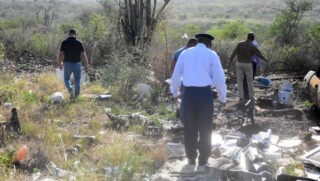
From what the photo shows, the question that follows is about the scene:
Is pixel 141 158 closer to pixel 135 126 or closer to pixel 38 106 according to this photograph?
pixel 135 126

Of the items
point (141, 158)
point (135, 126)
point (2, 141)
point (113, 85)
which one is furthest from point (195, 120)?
point (113, 85)

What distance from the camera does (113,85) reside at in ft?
40.0

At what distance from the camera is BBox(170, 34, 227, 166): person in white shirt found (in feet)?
20.5

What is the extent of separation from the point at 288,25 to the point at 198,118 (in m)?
13.9

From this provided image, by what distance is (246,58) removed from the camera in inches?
425

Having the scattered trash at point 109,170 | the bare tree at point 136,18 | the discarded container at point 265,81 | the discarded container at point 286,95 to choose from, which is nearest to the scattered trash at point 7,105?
the scattered trash at point 109,170

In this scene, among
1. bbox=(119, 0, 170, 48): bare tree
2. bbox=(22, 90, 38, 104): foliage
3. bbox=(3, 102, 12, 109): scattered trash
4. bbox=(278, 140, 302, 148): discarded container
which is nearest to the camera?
bbox=(278, 140, 302, 148): discarded container

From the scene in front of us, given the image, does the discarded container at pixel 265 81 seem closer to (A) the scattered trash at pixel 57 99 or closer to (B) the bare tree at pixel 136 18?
(B) the bare tree at pixel 136 18

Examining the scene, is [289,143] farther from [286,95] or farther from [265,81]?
[265,81]

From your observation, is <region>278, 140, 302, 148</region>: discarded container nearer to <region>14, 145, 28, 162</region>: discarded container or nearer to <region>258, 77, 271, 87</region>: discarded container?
<region>14, 145, 28, 162</region>: discarded container

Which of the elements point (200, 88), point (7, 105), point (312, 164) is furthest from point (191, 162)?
point (7, 105)

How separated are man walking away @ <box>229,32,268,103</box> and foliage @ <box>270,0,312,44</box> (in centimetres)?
789

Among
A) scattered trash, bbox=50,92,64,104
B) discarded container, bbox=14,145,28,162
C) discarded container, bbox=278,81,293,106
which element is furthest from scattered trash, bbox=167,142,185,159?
discarded container, bbox=278,81,293,106

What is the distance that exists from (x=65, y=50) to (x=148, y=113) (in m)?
2.32
